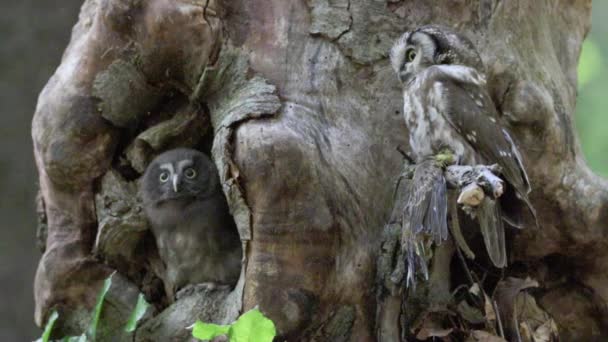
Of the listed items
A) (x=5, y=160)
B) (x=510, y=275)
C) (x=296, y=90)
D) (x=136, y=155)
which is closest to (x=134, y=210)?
(x=136, y=155)

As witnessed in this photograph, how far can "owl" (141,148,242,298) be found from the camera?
344 centimetres

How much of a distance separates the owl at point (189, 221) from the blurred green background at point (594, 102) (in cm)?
367

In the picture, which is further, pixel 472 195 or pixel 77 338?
pixel 77 338

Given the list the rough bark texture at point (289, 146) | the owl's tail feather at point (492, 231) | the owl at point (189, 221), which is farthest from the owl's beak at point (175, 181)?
the owl's tail feather at point (492, 231)

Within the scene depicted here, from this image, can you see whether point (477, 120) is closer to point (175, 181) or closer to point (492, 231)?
point (492, 231)

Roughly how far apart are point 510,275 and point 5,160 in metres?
2.28

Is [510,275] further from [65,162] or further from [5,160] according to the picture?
[5,160]

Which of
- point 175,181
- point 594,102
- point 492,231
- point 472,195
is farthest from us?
point 594,102

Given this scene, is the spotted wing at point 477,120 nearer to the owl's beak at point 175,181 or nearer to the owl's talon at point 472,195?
the owl's talon at point 472,195

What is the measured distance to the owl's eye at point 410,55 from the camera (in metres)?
3.18

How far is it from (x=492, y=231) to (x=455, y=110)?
43cm

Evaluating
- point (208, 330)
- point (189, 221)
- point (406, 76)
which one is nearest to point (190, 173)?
point (189, 221)

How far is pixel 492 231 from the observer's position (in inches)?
113

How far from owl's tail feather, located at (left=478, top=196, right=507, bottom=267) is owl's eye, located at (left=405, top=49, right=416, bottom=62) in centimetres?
58
